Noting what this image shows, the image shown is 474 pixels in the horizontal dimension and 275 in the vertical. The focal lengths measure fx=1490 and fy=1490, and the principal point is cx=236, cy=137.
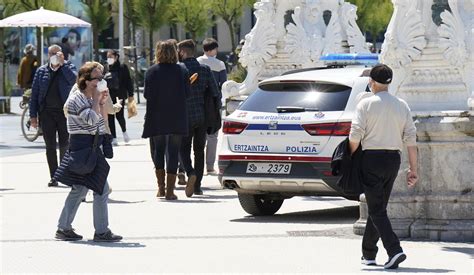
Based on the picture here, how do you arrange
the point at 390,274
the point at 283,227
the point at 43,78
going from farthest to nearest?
the point at 43,78
the point at 283,227
the point at 390,274

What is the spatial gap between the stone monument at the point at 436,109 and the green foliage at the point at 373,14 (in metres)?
47.0

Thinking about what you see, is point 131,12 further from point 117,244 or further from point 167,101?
point 117,244

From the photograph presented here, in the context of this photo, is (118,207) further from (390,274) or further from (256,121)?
(390,274)

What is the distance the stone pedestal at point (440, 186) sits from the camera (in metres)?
12.5

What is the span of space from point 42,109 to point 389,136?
27.1 feet

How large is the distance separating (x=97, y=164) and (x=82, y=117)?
1.42 feet

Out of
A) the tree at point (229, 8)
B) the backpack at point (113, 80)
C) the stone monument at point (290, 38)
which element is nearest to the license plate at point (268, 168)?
the stone monument at point (290, 38)

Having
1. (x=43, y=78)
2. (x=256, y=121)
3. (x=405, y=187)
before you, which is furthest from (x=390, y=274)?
(x=43, y=78)

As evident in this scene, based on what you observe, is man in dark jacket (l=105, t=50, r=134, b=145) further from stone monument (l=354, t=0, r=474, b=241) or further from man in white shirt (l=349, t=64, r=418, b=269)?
man in white shirt (l=349, t=64, r=418, b=269)

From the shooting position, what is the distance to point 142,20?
55438mm

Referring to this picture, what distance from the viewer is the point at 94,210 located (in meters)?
12.9

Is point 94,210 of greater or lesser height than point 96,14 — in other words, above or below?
below

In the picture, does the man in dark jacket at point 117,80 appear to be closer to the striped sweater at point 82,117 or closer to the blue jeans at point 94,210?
the striped sweater at point 82,117

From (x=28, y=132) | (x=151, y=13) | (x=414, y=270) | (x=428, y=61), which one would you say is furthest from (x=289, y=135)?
(x=151, y=13)
